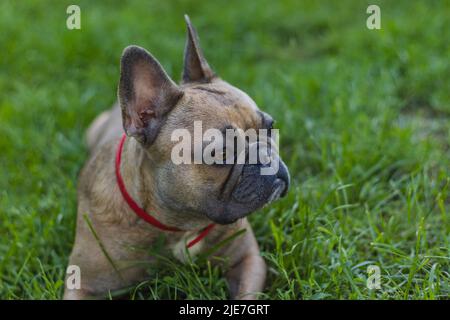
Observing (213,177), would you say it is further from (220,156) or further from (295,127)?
(295,127)

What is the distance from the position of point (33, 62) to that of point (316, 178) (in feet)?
9.36

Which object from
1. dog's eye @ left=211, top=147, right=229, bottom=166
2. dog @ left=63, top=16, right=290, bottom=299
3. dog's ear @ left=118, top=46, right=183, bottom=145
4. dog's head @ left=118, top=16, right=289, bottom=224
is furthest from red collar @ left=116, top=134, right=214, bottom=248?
dog's eye @ left=211, top=147, right=229, bottom=166

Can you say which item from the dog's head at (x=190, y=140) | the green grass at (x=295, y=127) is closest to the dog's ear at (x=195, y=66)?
the dog's head at (x=190, y=140)

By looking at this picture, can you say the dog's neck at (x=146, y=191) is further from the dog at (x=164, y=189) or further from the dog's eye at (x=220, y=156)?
the dog's eye at (x=220, y=156)

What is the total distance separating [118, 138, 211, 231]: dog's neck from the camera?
2943 mm

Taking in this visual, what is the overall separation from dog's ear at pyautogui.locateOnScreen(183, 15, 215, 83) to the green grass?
2.78 ft

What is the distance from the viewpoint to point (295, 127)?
446 cm

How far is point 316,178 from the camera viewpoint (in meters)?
3.97

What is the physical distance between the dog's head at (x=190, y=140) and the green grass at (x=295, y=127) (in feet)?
1.59

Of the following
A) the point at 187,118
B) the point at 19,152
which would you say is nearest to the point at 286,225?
the point at 187,118

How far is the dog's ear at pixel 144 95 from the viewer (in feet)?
9.09

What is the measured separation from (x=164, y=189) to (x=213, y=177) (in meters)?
0.23

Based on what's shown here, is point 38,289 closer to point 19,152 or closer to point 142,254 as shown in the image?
point 142,254

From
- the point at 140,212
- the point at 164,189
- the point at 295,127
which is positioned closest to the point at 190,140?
the point at 164,189
